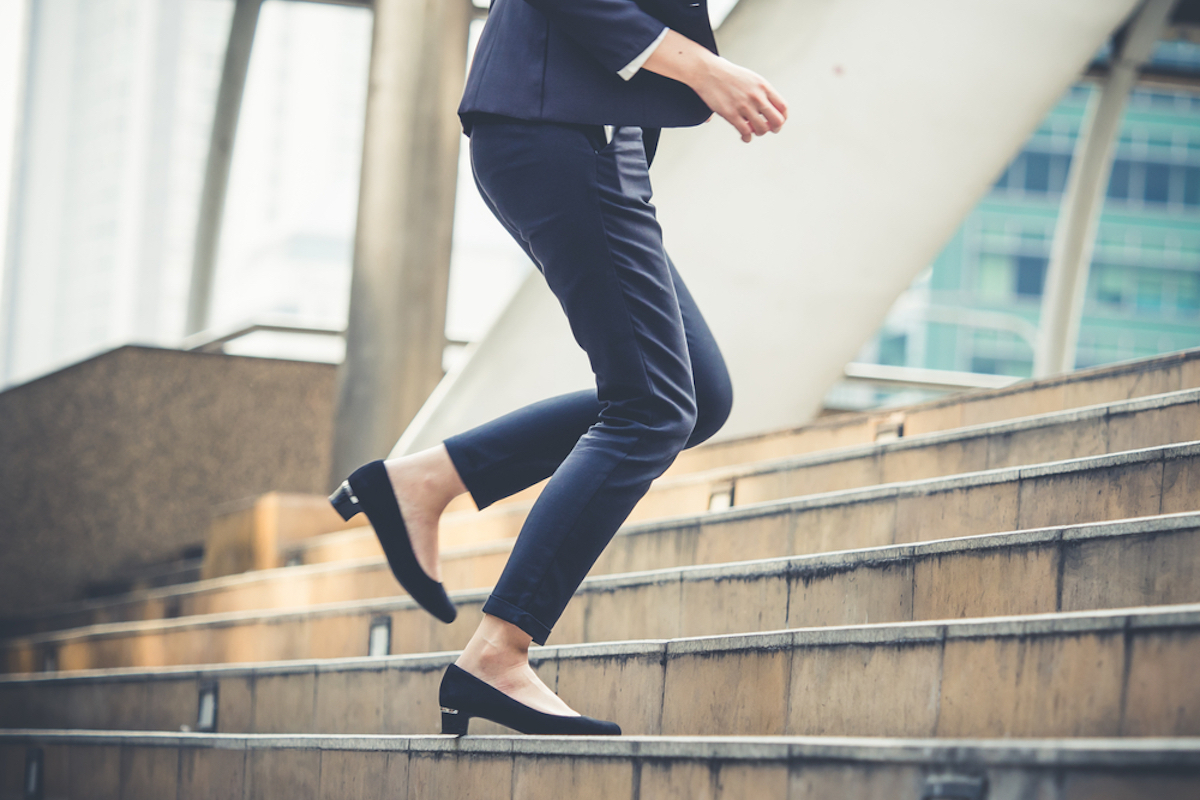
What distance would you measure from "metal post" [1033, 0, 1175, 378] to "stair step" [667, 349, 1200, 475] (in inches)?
379

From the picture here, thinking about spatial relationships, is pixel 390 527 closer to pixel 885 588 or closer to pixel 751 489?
pixel 885 588

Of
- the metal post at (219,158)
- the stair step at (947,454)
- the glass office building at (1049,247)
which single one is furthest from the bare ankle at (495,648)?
the glass office building at (1049,247)

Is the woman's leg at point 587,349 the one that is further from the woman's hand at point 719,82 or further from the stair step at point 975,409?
the stair step at point 975,409

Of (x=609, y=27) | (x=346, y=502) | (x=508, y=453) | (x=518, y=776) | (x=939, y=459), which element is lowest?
(x=518, y=776)

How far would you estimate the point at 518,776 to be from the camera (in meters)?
1.98

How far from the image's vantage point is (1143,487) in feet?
7.36

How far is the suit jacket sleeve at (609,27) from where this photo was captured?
1.91m

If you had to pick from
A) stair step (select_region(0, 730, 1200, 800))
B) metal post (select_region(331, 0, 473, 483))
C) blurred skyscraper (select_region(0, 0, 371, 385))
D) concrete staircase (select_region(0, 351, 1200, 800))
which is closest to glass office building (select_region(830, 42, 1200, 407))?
blurred skyscraper (select_region(0, 0, 371, 385))

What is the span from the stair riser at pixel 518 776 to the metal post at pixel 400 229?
3.88 m

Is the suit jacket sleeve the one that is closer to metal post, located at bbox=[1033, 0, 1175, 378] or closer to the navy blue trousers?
the navy blue trousers

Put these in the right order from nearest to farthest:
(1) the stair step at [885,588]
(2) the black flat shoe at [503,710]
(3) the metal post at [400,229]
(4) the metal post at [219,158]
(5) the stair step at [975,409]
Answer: (1) the stair step at [885,588] < (2) the black flat shoe at [503,710] < (5) the stair step at [975,409] < (3) the metal post at [400,229] < (4) the metal post at [219,158]

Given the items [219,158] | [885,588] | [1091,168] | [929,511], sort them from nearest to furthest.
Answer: [885,588]
[929,511]
[1091,168]
[219,158]

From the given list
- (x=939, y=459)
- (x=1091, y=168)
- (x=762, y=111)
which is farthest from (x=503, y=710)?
(x=1091, y=168)

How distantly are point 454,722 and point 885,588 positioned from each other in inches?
32.8
